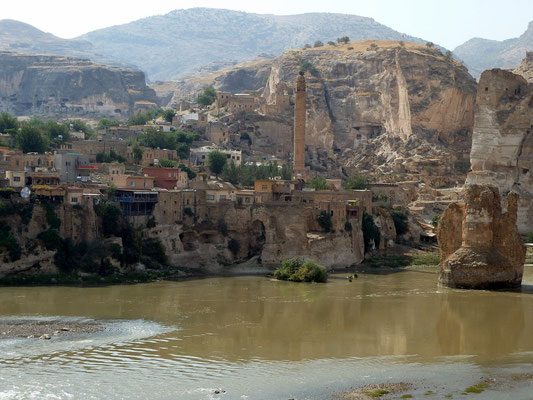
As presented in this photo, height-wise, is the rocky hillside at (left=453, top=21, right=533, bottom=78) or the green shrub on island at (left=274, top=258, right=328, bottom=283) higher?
the rocky hillside at (left=453, top=21, right=533, bottom=78)

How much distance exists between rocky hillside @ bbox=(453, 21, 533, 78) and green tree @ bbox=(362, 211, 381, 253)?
99126 millimetres

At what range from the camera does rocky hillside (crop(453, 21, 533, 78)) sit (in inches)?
6095

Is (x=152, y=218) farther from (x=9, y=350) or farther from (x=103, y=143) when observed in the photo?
(x=9, y=350)

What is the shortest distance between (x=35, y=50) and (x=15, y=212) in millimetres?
108703

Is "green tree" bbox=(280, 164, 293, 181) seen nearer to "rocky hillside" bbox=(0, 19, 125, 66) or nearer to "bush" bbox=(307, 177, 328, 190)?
"bush" bbox=(307, 177, 328, 190)

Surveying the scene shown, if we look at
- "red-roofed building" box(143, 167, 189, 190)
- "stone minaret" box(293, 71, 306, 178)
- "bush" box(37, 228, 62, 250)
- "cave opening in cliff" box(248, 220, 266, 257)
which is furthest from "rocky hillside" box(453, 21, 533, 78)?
"bush" box(37, 228, 62, 250)

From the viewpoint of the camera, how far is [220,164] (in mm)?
50062

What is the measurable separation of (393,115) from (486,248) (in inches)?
1283

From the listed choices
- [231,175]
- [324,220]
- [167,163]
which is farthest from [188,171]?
[324,220]

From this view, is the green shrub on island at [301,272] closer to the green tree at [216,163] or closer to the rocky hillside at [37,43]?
the green tree at [216,163]

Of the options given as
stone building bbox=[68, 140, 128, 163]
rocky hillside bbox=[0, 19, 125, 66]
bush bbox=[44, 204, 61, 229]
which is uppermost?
rocky hillside bbox=[0, 19, 125, 66]

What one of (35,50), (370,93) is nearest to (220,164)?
(370,93)

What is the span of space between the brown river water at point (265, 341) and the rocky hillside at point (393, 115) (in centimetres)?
2713

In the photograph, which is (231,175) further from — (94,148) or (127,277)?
(127,277)
